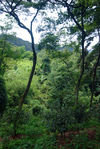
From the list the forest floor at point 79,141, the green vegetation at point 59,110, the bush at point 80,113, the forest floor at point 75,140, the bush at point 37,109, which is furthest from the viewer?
the bush at point 37,109

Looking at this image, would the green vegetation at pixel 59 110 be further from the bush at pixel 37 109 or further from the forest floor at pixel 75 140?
the bush at pixel 37 109

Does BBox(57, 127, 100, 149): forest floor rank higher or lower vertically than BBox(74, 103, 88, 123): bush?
lower

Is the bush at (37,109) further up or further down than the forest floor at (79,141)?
further down

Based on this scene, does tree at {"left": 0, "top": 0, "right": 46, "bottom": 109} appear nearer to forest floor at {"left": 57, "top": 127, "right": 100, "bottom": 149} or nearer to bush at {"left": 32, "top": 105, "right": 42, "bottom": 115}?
forest floor at {"left": 57, "top": 127, "right": 100, "bottom": 149}

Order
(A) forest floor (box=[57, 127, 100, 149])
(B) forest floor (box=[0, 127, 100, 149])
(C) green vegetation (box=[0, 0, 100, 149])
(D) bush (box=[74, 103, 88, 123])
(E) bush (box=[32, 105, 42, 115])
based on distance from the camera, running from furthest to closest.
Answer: (E) bush (box=[32, 105, 42, 115]) → (D) bush (box=[74, 103, 88, 123]) → (C) green vegetation (box=[0, 0, 100, 149]) → (A) forest floor (box=[57, 127, 100, 149]) → (B) forest floor (box=[0, 127, 100, 149])

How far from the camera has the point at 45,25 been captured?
644cm

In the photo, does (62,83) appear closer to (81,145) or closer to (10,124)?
(10,124)

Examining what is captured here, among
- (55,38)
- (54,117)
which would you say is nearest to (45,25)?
(55,38)

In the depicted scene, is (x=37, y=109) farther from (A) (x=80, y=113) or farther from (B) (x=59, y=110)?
(B) (x=59, y=110)

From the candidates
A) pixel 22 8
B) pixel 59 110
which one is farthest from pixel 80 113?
pixel 22 8

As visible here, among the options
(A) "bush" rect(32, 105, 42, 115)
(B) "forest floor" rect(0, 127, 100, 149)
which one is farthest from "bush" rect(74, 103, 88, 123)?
(A) "bush" rect(32, 105, 42, 115)

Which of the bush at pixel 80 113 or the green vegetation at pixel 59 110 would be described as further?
the bush at pixel 80 113

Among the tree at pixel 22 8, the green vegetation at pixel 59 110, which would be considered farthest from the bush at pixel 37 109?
the tree at pixel 22 8

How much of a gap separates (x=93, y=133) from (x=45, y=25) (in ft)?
17.1
